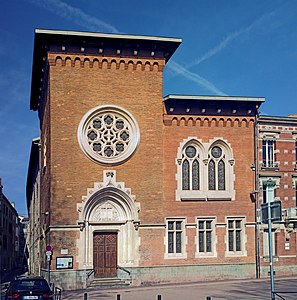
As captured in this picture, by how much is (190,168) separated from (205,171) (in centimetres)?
101

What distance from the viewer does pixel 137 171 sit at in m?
36.3

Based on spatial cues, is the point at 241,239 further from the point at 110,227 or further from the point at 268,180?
the point at 110,227

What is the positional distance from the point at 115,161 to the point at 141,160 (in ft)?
5.52

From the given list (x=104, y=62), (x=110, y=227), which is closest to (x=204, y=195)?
(x=110, y=227)

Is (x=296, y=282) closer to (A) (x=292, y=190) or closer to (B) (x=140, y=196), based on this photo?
(A) (x=292, y=190)

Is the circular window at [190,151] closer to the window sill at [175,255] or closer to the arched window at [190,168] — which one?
the arched window at [190,168]

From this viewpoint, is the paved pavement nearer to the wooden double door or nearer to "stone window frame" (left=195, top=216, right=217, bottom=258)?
"stone window frame" (left=195, top=216, right=217, bottom=258)

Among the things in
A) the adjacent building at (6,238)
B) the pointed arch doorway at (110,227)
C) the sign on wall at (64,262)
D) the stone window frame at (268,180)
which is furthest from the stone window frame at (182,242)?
the adjacent building at (6,238)

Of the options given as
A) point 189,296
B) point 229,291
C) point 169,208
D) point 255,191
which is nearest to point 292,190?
point 255,191

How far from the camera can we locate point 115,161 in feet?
118

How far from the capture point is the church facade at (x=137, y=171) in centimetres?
3503

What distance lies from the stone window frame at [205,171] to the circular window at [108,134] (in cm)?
355

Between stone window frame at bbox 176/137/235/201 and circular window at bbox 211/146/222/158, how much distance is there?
0.64ft

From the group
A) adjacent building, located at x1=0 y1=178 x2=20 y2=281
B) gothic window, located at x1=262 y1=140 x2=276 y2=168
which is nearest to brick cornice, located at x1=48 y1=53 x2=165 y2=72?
gothic window, located at x1=262 y1=140 x2=276 y2=168
